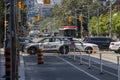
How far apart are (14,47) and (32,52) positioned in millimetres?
29096

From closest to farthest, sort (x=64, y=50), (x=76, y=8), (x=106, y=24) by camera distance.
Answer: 1. (x=64, y=50)
2. (x=106, y=24)
3. (x=76, y=8)

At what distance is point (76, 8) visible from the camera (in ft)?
405

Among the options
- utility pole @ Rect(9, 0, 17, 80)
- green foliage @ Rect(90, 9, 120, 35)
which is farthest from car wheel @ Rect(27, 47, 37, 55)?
green foliage @ Rect(90, 9, 120, 35)

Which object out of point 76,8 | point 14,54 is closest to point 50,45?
point 14,54

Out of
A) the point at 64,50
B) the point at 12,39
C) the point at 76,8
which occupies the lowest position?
the point at 64,50

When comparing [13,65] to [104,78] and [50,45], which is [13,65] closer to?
[104,78]

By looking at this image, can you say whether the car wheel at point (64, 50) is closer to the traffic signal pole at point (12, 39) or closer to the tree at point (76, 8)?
the traffic signal pole at point (12, 39)

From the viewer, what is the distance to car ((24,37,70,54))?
4234cm

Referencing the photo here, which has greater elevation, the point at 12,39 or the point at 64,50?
the point at 12,39

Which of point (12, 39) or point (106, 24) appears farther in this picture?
point (106, 24)

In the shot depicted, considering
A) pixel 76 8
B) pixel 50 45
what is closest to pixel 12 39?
pixel 50 45

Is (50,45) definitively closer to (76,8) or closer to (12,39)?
(12,39)

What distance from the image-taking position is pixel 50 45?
42.8 metres

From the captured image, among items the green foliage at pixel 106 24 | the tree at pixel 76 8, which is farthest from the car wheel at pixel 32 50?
the tree at pixel 76 8
